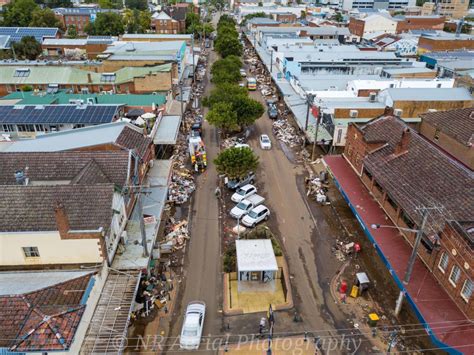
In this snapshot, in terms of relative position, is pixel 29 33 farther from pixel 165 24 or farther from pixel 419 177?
pixel 419 177

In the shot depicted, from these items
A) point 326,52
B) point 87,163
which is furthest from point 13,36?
point 87,163

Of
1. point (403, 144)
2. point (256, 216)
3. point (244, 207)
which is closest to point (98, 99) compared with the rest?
point (244, 207)

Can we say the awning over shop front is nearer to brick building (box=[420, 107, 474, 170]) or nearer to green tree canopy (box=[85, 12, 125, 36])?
brick building (box=[420, 107, 474, 170])

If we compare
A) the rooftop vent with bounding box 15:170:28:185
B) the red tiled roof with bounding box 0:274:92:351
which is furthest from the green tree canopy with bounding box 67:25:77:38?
the red tiled roof with bounding box 0:274:92:351

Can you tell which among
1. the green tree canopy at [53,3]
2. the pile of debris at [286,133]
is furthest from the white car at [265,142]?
the green tree canopy at [53,3]

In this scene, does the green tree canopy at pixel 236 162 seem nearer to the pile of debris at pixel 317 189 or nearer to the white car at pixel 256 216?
the white car at pixel 256 216
